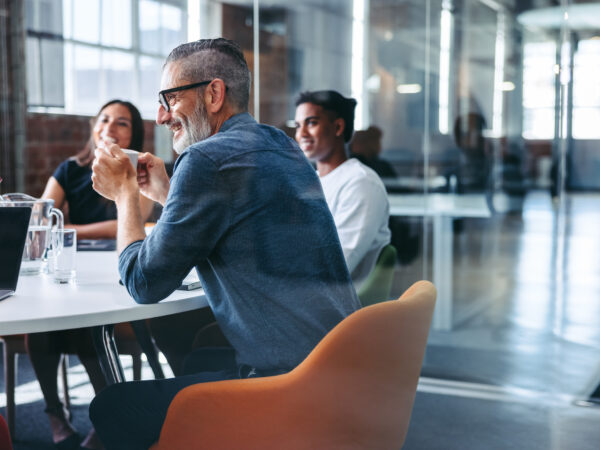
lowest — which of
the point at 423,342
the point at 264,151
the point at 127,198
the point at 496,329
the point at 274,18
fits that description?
the point at 496,329

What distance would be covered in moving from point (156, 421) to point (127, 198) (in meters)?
0.50

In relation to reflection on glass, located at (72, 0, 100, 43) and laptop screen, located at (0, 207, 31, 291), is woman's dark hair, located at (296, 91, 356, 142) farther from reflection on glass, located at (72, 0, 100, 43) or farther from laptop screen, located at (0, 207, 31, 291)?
laptop screen, located at (0, 207, 31, 291)

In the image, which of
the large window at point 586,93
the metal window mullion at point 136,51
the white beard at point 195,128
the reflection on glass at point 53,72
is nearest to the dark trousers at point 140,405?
the white beard at point 195,128

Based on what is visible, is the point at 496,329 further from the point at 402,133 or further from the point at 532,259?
the point at 402,133

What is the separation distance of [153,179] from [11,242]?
37 centimetres

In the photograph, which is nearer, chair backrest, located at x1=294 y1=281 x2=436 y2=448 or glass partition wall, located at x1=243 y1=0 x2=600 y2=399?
chair backrest, located at x1=294 y1=281 x2=436 y2=448

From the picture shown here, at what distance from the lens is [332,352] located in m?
1.29

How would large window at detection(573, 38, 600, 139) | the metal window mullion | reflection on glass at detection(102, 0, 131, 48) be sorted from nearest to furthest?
the metal window mullion
reflection on glass at detection(102, 0, 131, 48)
large window at detection(573, 38, 600, 139)

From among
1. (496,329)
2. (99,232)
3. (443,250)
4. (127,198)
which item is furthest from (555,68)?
(127,198)

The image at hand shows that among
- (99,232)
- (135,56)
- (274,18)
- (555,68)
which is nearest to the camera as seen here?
(135,56)

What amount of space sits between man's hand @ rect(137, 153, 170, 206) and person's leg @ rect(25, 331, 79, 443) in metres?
1.10

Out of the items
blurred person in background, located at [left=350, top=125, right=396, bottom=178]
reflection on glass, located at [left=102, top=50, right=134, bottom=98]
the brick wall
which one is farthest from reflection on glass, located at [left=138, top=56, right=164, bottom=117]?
blurred person in background, located at [left=350, top=125, right=396, bottom=178]

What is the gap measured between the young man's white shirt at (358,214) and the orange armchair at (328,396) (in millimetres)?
535

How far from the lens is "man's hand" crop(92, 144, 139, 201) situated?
1583 millimetres
